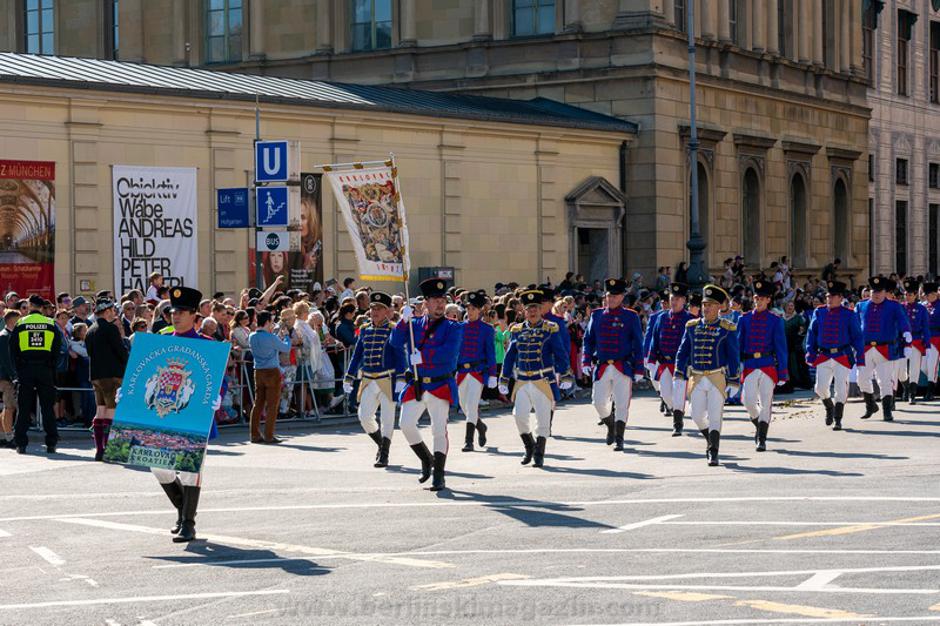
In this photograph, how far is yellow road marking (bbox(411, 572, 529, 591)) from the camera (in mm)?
11258

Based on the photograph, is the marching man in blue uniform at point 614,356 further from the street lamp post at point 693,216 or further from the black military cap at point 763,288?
the street lamp post at point 693,216

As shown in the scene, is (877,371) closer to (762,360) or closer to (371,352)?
(762,360)

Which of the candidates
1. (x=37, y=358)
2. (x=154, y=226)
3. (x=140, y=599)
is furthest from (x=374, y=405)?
(x=154, y=226)

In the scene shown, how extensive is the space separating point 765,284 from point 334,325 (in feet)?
23.8

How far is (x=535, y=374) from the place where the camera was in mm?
19062

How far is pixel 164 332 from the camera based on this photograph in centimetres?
1472

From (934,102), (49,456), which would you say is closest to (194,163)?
(49,456)

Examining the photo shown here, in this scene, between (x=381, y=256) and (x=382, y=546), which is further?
(x=381, y=256)

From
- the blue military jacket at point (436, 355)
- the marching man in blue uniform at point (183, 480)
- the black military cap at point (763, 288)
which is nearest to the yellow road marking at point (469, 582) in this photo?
the marching man in blue uniform at point (183, 480)

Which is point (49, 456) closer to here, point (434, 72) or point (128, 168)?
point (128, 168)

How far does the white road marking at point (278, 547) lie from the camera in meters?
12.3

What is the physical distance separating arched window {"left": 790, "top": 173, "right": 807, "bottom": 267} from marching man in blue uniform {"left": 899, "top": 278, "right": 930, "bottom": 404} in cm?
2512

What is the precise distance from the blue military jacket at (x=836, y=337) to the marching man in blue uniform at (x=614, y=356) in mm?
3648

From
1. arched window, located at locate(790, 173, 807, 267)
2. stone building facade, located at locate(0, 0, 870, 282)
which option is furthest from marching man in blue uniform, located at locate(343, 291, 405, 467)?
arched window, located at locate(790, 173, 807, 267)
